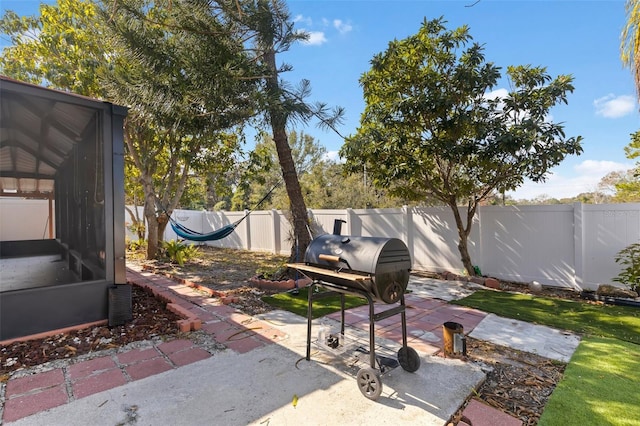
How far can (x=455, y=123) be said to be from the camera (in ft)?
17.3

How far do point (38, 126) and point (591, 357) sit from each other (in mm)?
6790

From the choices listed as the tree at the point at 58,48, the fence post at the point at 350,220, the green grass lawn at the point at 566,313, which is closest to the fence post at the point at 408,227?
the fence post at the point at 350,220

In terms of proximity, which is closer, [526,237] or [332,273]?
[332,273]

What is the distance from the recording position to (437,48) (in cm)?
547

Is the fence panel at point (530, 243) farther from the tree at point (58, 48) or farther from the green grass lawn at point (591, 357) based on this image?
the tree at point (58, 48)

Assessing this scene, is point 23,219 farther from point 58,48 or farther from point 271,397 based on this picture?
point 271,397

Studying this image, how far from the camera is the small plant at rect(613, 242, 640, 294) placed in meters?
4.38

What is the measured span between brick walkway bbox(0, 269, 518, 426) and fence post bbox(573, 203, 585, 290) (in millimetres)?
2355

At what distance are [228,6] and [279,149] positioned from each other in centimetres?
221

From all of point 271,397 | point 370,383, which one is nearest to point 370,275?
point 370,383

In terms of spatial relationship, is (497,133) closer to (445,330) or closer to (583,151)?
(583,151)

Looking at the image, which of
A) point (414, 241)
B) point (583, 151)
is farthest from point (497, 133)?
point (414, 241)

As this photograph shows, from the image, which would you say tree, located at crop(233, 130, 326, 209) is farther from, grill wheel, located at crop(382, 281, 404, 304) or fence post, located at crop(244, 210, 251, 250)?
grill wheel, located at crop(382, 281, 404, 304)

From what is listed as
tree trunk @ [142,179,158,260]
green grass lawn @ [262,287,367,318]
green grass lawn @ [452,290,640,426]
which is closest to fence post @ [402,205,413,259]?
green grass lawn @ [452,290,640,426]
